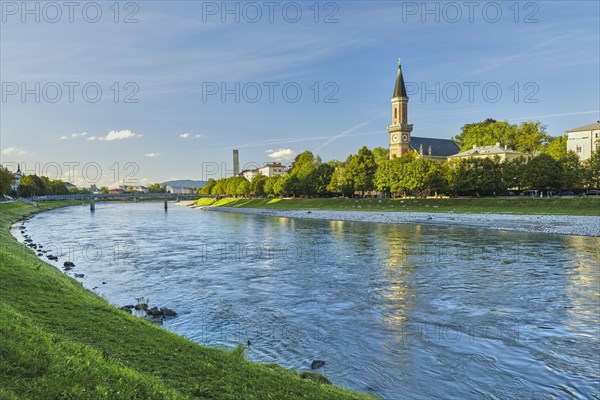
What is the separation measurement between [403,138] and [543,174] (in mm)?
69499

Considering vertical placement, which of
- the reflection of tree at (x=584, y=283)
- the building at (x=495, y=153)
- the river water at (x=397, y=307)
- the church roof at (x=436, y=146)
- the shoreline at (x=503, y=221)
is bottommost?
the river water at (x=397, y=307)

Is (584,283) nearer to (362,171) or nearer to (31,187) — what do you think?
(362,171)

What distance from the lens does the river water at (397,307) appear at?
12.4 meters

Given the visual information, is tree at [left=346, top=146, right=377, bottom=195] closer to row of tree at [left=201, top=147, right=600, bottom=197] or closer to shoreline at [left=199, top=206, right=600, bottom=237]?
row of tree at [left=201, top=147, right=600, bottom=197]

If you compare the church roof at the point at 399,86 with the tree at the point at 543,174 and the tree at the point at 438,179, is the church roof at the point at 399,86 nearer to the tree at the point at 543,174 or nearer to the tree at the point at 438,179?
the tree at the point at 438,179

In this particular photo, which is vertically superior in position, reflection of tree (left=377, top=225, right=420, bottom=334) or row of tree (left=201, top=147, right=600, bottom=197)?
row of tree (left=201, top=147, right=600, bottom=197)

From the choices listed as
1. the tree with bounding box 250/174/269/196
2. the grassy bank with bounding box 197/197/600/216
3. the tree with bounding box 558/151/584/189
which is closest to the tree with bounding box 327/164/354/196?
the grassy bank with bounding box 197/197/600/216

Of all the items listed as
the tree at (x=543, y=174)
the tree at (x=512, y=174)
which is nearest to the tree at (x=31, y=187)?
the tree at (x=512, y=174)

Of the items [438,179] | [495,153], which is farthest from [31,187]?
[495,153]

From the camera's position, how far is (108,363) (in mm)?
8000

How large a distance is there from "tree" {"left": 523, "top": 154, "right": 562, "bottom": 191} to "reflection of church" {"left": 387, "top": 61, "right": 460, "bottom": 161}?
2459 inches

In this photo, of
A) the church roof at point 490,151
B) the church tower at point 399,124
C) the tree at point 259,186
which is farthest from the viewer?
the tree at point 259,186

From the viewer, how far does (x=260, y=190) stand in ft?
529

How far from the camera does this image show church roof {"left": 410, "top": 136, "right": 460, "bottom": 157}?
157 m
